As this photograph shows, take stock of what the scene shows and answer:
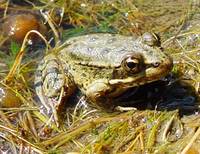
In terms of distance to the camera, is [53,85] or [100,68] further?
[53,85]

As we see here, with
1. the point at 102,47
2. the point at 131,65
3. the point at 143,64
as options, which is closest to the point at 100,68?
the point at 102,47

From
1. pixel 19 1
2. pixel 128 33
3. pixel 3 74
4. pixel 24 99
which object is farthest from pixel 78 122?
pixel 19 1

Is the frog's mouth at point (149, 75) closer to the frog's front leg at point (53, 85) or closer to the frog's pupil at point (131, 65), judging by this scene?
the frog's pupil at point (131, 65)

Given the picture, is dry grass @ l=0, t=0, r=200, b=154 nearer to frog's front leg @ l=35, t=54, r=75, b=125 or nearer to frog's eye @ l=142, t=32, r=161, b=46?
frog's front leg @ l=35, t=54, r=75, b=125

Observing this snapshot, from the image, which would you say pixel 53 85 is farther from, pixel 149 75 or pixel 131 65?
pixel 149 75

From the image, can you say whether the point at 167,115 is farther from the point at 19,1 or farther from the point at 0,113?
the point at 19,1

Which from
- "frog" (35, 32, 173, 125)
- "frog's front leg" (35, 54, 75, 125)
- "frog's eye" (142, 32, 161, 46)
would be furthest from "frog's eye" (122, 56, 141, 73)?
"frog's front leg" (35, 54, 75, 125)
